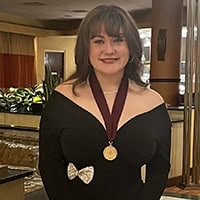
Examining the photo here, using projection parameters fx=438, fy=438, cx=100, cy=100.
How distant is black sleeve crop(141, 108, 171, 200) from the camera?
1412 mm

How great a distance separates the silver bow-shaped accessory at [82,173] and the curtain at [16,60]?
11.5 m

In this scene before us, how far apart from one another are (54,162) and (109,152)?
0.18 m

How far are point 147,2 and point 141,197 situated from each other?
27.8 ft

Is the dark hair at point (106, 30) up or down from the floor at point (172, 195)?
up

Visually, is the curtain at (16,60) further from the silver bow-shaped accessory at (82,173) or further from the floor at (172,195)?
the silver bow-shaped accessory at (82,173)

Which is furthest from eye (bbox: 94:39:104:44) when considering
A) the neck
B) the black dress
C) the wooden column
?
the wooden column

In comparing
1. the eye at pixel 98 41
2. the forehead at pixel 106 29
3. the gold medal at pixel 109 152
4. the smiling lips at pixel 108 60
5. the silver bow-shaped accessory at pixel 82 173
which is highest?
the forehead at pixel 106 29

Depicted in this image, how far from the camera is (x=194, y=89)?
5.00m

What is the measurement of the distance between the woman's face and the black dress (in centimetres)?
16

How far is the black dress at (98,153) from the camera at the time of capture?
136 centimetres

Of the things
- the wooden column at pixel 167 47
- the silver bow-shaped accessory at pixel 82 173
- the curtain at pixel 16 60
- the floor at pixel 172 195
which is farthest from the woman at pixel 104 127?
the curtain at pixel 16 60

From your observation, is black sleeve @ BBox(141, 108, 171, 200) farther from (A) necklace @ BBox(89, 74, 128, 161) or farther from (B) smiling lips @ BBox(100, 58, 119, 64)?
(B) smiling lips @ BBox(100, 58, 119, 64)

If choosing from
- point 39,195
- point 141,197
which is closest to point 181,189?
point 39,195

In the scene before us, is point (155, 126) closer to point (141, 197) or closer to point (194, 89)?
point (141, 197)
